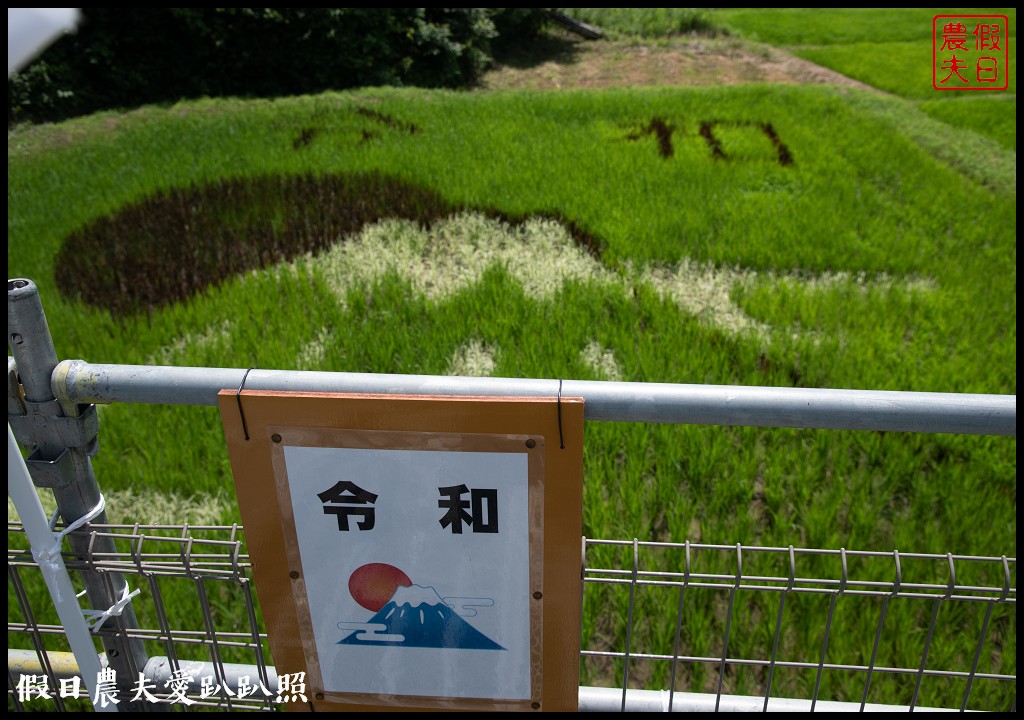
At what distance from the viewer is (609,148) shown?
740cm

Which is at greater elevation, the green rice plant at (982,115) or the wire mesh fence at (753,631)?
the green rice plant at (982,115)

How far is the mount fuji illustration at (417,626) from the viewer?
127 centimetres

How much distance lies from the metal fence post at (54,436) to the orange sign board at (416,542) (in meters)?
0.29

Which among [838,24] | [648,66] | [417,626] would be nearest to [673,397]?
[417,626]

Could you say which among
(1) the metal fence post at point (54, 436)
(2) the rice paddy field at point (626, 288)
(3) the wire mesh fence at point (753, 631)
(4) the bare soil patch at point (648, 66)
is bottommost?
(3) the wire mesh fence at point (753, 631)

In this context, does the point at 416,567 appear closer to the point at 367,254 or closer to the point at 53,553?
the point at 53,553

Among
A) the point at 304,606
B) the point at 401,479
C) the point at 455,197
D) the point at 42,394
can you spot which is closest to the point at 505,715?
the point at 304,606

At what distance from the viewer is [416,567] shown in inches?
48.9

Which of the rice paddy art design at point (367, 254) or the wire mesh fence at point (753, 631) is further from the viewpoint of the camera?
the rice paddy art design at point (367, 254)

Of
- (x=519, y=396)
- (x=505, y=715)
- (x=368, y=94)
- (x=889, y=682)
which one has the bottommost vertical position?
(x=889, y=682)

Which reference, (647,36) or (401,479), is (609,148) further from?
(647,36)

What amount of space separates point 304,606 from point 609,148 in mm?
6738

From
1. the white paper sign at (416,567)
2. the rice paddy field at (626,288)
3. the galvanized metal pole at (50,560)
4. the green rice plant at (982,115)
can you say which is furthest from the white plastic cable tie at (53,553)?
the green rice plant at (982,115)

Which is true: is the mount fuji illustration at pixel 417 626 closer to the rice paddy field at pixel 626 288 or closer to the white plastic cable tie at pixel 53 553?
the white plastic cable tie at pixel 53 553
